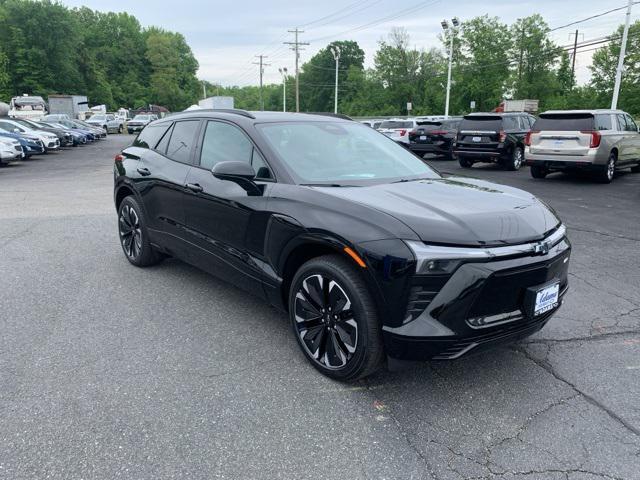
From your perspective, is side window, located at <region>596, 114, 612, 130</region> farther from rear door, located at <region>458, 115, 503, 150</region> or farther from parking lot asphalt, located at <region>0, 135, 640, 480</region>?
parking lot asphalt, located at <region>0, 135, 640, 480</region>

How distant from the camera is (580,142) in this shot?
480 inches

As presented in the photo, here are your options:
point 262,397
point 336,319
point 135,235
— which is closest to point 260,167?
point 336,319

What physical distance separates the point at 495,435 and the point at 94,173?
16.0 m

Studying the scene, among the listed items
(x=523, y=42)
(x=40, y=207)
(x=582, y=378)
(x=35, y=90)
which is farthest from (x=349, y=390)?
(x=35, y=90)

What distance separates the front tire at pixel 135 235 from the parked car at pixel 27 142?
16610 millimetres

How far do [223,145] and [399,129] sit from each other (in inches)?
747

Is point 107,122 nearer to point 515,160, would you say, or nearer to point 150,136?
point 515,160

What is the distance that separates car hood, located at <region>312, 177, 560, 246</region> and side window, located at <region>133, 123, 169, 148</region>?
2604 millimetres

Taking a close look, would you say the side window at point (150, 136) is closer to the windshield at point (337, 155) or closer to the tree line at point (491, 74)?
the windshield at point (337, 155)

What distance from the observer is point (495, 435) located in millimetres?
2695

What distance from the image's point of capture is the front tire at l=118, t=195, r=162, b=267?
5.31 m

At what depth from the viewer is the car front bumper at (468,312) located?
2697 mm

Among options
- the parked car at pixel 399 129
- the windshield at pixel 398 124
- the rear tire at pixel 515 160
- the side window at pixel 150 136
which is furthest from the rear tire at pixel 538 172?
the side window at pixel 150 136

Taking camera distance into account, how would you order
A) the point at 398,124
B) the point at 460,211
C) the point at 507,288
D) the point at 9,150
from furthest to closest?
the point at 398,124, the point at 9,150, the point at 460,211, the point at 507,288
